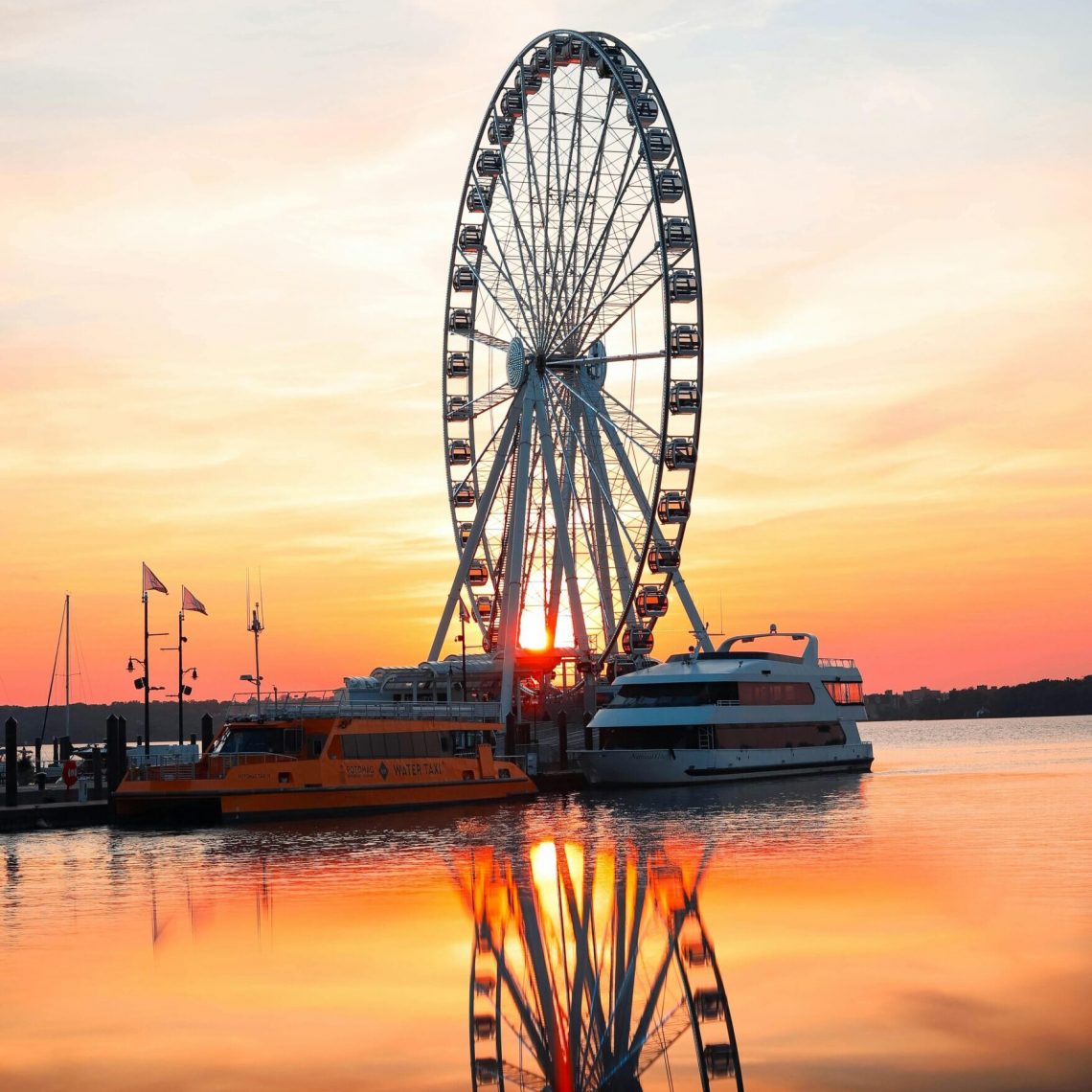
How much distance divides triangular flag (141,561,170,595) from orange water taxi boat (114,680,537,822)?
1444 centimetres

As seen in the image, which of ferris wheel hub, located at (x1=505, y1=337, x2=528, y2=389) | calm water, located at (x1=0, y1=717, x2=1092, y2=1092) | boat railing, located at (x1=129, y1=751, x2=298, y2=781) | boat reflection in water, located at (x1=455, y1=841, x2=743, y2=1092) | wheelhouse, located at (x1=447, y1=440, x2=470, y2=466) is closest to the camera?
boat reflection in water, located at (x1=455, y1=841, x2=743, y2=1092)

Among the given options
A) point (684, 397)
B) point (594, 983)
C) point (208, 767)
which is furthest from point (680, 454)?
point (594, 983)

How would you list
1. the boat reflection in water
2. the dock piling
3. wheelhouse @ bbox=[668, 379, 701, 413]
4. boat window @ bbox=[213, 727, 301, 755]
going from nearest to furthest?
the boat reflection in water, boat window @ bbox=[213, 727, 301, 755], the dock piling, wheelhouse @ bbox=[668, 379, 701, 413]

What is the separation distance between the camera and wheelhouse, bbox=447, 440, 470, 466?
3024 inches

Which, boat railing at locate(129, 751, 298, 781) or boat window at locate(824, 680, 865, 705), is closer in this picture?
boat railing at locate(129, 751, 298, 781)

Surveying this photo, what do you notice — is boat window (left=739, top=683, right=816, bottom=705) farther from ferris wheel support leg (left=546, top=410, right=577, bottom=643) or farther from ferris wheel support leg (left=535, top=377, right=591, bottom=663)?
ferris wheel support leg (left=546, top=410, right=577, bottom=643)

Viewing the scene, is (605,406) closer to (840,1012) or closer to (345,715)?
(345,715)

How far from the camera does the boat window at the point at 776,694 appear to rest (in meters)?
69.6

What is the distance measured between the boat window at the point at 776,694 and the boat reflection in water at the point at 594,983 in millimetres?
29800

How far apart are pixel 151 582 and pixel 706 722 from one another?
997 inches

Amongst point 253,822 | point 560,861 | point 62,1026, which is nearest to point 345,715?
point 253,822

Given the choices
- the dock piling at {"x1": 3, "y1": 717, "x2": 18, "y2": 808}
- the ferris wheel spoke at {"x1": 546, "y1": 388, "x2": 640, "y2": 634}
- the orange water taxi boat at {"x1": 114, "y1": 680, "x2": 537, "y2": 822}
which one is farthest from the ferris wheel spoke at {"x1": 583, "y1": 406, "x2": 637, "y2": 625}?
the dock piling at {"x1": 3, "y1": 717, "x2": 18, "y2": 808}

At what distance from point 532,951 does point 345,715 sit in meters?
28.7

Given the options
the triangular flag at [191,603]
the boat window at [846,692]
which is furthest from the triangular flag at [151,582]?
the boat window at [846,692]
